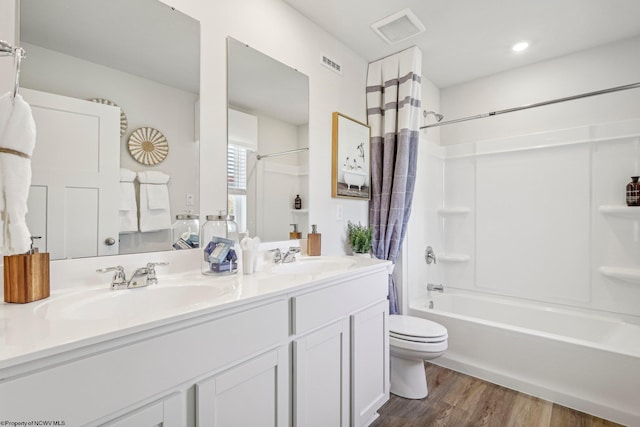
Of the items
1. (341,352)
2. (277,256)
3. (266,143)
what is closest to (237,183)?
(266,143)

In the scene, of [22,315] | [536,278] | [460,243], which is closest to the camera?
[22,315]

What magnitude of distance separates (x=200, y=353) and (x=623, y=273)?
294cm

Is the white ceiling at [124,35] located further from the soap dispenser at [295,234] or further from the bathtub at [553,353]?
the bathtub at [553,353]

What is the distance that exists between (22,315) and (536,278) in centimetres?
331

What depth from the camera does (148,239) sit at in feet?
4.33

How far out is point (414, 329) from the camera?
2061 millimetres

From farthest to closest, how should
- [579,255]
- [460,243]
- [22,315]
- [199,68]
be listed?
[460,243]
[579,255]
[199,68]
[22,315]

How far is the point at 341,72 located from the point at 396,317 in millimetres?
1853

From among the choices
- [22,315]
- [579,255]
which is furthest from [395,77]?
[22,315]

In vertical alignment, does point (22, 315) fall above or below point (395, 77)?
below

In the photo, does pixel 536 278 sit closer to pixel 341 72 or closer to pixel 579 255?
pixel 579 255

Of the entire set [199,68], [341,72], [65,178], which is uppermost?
[341,72]

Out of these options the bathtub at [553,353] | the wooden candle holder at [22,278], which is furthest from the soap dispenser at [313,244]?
the wooden candle holder at [22,278]

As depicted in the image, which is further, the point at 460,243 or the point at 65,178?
the point at 460,243
